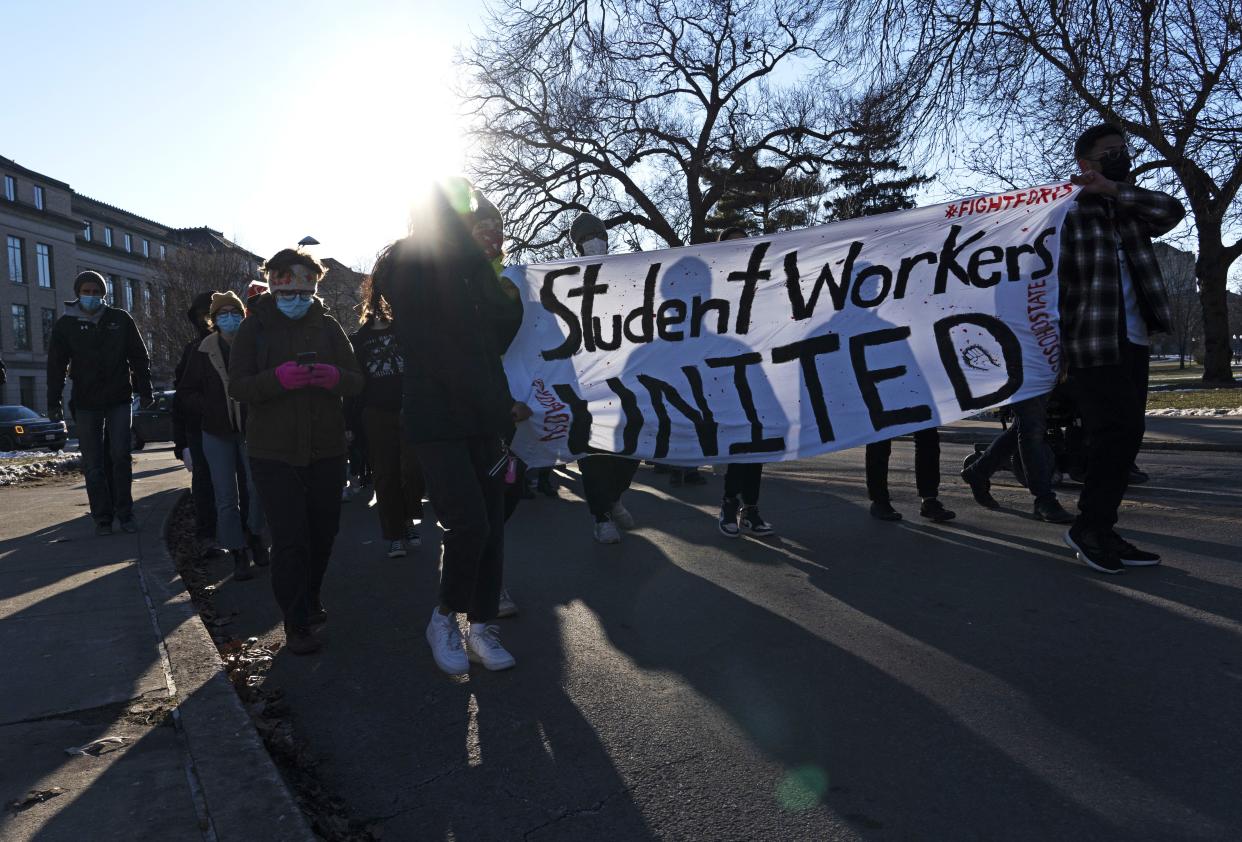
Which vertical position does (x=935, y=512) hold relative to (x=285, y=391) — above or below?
below

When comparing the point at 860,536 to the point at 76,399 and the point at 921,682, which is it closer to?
the point at 921,682

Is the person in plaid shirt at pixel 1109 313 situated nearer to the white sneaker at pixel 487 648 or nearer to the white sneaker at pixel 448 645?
the white sneaker at pixel 487 648

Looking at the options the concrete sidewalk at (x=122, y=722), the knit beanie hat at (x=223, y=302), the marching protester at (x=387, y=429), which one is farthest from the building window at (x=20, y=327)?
the marching protester at (x=387, y=429)

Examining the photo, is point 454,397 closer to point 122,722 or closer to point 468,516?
point 468,516

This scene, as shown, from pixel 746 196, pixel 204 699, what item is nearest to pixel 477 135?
pixel 746 196

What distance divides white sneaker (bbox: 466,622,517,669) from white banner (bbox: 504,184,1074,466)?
53.3 inches

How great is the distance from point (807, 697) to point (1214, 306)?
3087 cm

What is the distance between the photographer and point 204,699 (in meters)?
3.48

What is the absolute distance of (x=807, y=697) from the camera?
3420 millimetres

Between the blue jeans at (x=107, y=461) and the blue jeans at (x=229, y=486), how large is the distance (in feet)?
4.87

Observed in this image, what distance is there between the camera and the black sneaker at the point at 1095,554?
487 cm

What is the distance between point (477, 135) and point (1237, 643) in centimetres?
2792

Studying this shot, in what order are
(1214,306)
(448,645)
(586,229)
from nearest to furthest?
1. (448,645)
2. (586,229)
3. (1214,306)

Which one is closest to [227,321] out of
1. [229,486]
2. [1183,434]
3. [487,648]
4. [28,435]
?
[229,486]
